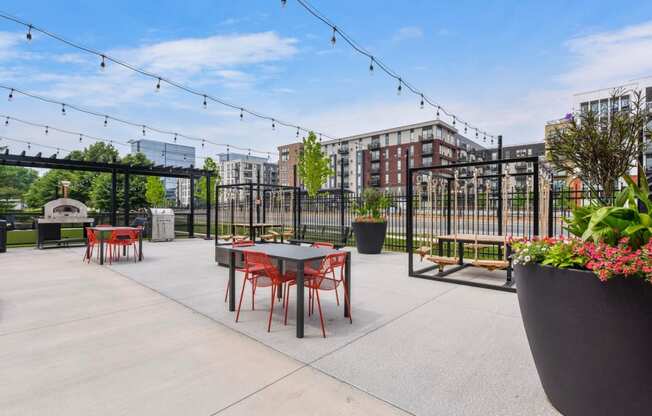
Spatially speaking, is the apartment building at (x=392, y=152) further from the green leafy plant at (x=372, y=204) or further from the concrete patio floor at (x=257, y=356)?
the concrete patio floor at (x=257, y=356)

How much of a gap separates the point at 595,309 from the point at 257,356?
2.45 m

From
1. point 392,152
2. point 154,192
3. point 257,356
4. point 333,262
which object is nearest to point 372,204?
point 333,262

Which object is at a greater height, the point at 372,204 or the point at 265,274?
A: the point at 372,204

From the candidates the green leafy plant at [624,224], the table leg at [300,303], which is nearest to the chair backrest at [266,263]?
the table leg at [300,303]

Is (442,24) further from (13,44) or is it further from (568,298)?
(13,44)

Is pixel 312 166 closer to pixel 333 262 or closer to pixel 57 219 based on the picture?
pixel 57 219

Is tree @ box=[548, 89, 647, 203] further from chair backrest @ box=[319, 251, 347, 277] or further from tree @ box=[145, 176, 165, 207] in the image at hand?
tree @ box=[145, 176, 165, 207]

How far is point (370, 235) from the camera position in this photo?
927 cm

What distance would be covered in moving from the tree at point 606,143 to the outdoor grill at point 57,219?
41.3 feet

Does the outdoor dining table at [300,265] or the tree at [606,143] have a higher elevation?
the tree at [606,143]

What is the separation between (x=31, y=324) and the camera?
376cm

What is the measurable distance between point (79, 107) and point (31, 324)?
40.6 feet

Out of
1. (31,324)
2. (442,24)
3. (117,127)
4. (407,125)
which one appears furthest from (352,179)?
(31,324)

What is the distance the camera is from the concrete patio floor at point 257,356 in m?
2.23
